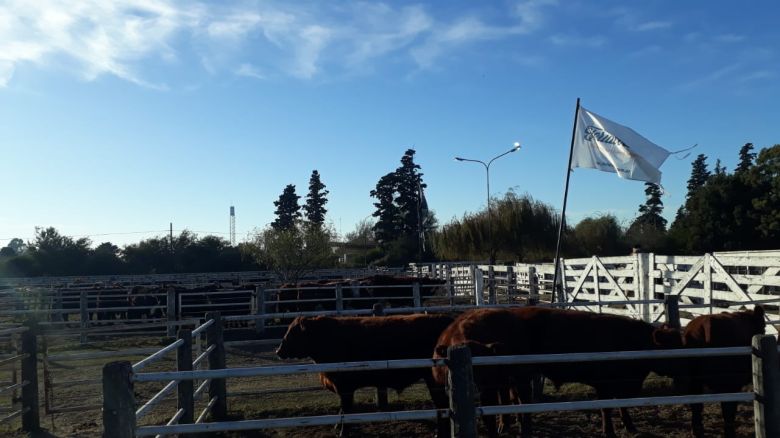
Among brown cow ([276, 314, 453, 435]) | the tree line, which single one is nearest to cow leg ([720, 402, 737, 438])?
brown cow ([276, 314, 453, 435])

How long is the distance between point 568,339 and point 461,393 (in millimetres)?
3135

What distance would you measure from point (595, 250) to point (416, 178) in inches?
1010

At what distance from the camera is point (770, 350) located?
15.1ft

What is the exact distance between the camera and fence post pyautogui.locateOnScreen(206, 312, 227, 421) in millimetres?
7523

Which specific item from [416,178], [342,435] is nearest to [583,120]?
[342,435]

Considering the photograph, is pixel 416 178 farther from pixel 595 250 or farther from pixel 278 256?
pixel 278 256

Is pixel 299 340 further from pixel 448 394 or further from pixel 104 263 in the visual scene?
pixel 104 263

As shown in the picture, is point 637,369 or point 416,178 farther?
point 416,178

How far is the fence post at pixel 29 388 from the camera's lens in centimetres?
786

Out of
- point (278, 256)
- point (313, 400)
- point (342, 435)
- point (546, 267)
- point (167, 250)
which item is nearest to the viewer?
point (342, 435)

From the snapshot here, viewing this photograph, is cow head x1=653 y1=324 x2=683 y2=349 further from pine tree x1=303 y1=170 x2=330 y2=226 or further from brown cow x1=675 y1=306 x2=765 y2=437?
pine tree x1=303 y1=170 x2=330 y2=226

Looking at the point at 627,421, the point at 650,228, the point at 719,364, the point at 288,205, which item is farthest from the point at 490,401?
the point at 288,205

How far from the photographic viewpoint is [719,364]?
21.1ft

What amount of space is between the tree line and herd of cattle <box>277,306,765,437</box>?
20.0 m
